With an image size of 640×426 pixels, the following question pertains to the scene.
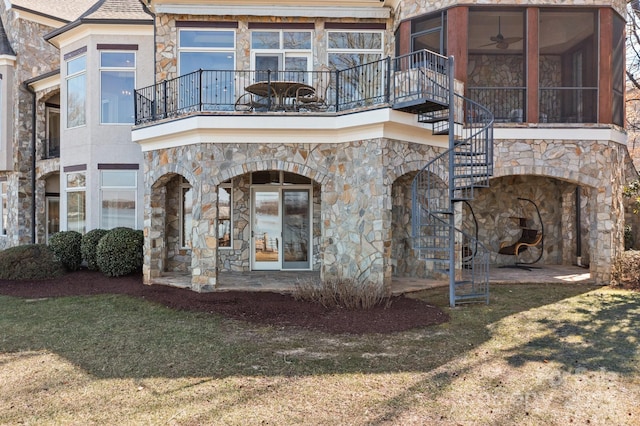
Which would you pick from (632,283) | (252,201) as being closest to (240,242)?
(252,201)

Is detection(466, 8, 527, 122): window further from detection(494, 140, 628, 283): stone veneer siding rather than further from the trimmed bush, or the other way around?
the trimmed bush

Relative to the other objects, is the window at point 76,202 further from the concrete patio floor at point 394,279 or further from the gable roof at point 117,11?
the gable roof at point 117,11

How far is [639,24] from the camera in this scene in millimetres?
16469

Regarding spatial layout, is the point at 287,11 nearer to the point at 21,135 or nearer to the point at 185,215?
the point at 185,215

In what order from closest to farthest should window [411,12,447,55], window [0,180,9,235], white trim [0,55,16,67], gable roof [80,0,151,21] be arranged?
window [411,12,447,55] < gable roof [80,0,151,21] < white trim [0,55,16,67] < window [0,180,9,235]

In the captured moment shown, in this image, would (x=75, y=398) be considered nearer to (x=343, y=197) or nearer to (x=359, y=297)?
(x=359, y=297)

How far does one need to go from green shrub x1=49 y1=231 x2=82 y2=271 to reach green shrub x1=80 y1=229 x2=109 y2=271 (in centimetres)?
40

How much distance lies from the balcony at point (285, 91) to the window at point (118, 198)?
91.4 inches

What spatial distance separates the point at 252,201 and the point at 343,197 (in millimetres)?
3656

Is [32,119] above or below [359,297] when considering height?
above

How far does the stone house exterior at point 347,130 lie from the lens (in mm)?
9477

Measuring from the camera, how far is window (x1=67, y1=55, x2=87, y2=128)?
44.1 feet

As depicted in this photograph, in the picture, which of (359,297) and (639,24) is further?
(639,24)

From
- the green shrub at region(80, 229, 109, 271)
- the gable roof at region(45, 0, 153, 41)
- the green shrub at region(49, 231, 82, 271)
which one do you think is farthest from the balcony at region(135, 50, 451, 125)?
the green shrub at region(49, 231, 82, 271)
